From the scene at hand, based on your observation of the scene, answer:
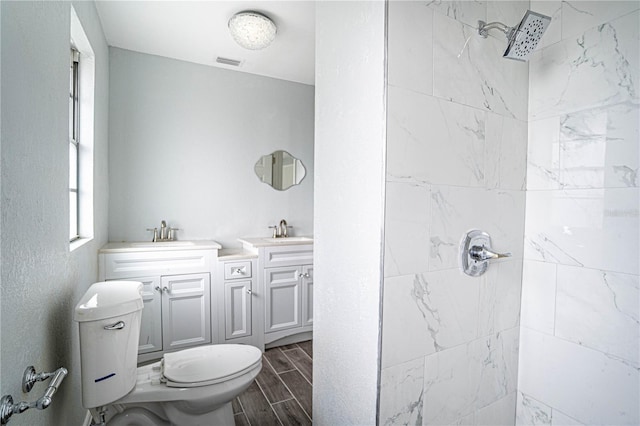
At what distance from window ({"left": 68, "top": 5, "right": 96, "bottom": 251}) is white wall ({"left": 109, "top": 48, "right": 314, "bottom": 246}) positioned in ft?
2.45

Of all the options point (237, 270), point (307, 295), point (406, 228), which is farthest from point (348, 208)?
point (307, 295)

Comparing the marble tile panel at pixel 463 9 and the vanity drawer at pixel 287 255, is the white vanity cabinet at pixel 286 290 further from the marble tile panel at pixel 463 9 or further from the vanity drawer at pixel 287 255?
the marble tile panel at pixel 463 9

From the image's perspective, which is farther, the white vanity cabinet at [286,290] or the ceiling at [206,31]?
the white vanity cabinet at [286,290]

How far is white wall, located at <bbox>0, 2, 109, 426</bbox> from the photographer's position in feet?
2.93

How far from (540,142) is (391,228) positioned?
2.82 ft

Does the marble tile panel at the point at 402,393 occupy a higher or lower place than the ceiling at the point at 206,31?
lower

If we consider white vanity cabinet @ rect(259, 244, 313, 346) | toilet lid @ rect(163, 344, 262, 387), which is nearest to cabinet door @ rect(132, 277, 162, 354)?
white vanity cabinet @ rect(259, 244, 313, 346)

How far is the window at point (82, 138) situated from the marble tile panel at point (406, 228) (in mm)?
1832

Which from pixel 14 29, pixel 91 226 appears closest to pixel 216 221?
pixel 91 226

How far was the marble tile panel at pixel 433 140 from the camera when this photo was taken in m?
1.13

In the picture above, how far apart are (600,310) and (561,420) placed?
0.50 m

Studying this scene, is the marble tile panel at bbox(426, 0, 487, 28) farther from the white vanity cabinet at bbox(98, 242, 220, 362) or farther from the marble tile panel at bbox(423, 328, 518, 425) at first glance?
the white vanity cabinet at bbox(98, 242, 220, 362)

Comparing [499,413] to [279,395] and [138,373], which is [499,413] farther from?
[138,373]

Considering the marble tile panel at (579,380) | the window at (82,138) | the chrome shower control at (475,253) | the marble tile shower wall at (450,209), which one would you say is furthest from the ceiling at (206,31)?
the marble tile panel at (579,380)
